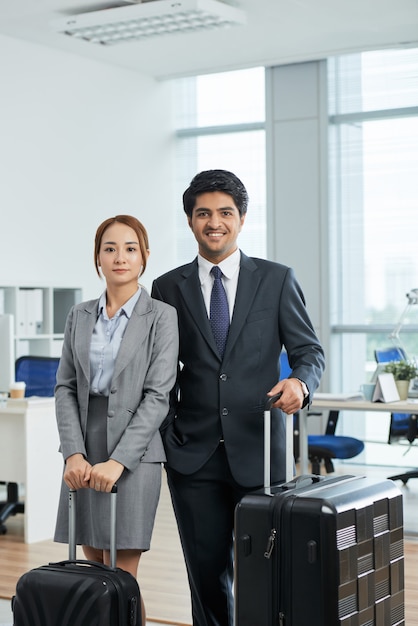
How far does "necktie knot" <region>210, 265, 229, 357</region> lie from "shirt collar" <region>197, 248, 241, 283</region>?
0.01 metres

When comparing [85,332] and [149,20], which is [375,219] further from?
[85,332]

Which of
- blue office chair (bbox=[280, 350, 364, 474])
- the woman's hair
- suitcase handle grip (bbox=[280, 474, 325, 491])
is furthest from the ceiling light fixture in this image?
suitcase handle grip (bbox=[280, 474, 325, 491])

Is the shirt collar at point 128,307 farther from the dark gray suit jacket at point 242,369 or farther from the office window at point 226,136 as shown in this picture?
the office window at point 226,136

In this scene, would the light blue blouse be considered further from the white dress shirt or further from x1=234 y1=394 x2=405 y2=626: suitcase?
x1=234 y1=394 x2=405 y2=626: suitcase

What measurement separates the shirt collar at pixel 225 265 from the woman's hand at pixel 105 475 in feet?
1.96

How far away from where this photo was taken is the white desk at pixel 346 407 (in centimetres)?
558

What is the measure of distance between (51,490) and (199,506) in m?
2.98

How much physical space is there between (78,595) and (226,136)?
6539 millimetres

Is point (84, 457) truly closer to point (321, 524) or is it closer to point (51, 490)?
point (321, 524)

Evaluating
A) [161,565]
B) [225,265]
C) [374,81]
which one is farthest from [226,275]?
[374,81]

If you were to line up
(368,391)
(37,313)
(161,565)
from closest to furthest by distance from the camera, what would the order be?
(161,565) < (368,391) < (37,313)

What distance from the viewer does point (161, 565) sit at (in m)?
4.86

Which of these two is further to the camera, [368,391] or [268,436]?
[368,391]

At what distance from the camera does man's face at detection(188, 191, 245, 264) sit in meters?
Answer: 2.68
